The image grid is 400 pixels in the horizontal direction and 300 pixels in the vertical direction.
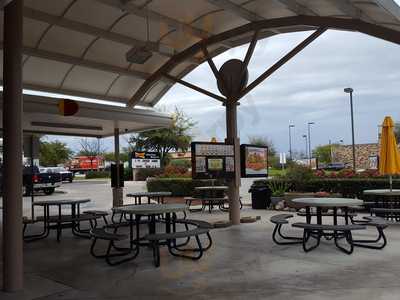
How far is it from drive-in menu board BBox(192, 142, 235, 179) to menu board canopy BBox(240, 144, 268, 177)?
1.76 feet

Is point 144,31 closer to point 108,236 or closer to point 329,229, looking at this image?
point 108,236

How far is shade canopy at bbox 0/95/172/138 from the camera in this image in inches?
372

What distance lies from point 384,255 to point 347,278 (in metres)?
1.47

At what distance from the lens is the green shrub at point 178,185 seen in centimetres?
1644

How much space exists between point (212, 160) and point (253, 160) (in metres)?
1.42

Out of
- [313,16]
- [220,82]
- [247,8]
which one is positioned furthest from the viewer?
[220,82]

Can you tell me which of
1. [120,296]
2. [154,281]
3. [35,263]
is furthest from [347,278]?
[35,263]

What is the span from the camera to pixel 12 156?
4.57m

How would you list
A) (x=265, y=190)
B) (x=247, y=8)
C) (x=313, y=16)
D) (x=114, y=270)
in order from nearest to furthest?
(x=114, y=270) < (x=313, y=16) < (x=247, y=8) < (x=265, y=190)

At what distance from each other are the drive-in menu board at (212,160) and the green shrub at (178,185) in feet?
23.5

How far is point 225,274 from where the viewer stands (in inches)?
201

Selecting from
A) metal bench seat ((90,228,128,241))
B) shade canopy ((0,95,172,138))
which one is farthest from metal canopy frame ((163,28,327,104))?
metal bench seat ((90,228,128,241))

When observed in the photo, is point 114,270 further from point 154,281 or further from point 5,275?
point 5,275

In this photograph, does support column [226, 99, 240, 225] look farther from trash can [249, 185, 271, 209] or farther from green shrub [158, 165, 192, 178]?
green shrub [158, 165, 192, 178]
